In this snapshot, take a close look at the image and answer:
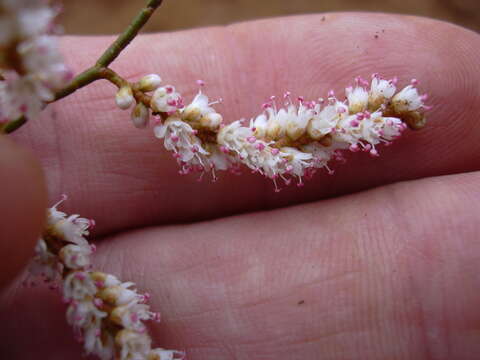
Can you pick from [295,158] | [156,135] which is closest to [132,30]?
[156,135]

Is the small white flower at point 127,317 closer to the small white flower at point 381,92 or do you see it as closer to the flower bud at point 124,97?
the flower bud at point 124,97

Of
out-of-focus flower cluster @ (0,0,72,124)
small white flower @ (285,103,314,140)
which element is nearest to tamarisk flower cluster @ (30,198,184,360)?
out-of-focus flower cluster @ (0,0,72,124)

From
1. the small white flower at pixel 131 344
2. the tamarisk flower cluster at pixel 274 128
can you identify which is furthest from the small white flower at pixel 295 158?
the small white flower at pixel 131 344

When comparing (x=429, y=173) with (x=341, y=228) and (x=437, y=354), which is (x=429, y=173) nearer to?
(x=341, y=228)

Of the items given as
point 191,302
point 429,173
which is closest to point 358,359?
point 191,302

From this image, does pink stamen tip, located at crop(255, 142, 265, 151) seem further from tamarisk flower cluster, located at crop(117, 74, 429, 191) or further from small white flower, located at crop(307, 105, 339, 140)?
small white flower, located at crop(307, 105, 339, 140)

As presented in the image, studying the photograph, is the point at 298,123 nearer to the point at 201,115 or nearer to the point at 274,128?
the point at 274,128
